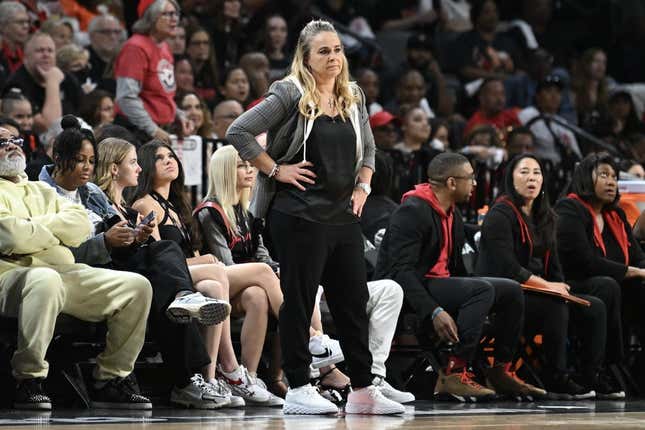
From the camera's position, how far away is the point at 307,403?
20.0 ft

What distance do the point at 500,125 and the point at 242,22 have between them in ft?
8.46

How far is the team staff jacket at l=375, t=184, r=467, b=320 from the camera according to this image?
7445 millimetres

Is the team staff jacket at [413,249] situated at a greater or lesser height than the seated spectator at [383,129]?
lesser

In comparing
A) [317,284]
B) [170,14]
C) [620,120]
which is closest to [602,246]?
[317,284]

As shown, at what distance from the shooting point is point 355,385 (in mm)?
6242

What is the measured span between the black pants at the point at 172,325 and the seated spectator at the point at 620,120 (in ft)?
25.4

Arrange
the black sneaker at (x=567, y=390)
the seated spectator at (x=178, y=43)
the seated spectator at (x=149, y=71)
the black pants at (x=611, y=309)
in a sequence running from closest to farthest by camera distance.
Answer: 1. the black sneaker at (x=567, y=390)
2. the black pants at (x=611, y=309)
3. the seated spectator at (x=149, y=71)
4. the seated spectator at (x=178, y=43)

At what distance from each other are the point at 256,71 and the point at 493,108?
99.0 inches

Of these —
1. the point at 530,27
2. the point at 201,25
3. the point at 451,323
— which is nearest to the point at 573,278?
the point at 451,323

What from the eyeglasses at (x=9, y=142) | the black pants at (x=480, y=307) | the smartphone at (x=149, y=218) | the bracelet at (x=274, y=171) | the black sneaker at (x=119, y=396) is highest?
the eyeglasses at (x=9, y=142)

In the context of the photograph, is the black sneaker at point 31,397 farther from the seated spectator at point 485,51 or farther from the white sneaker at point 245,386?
the seated spectator at point 485,51

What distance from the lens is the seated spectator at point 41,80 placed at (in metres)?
9.09

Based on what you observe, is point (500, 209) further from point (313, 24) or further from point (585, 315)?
point (313, 24)

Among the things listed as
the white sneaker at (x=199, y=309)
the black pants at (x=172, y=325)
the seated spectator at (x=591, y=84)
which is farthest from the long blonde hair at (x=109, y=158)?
the seated spectator at (x=591, y=84)
